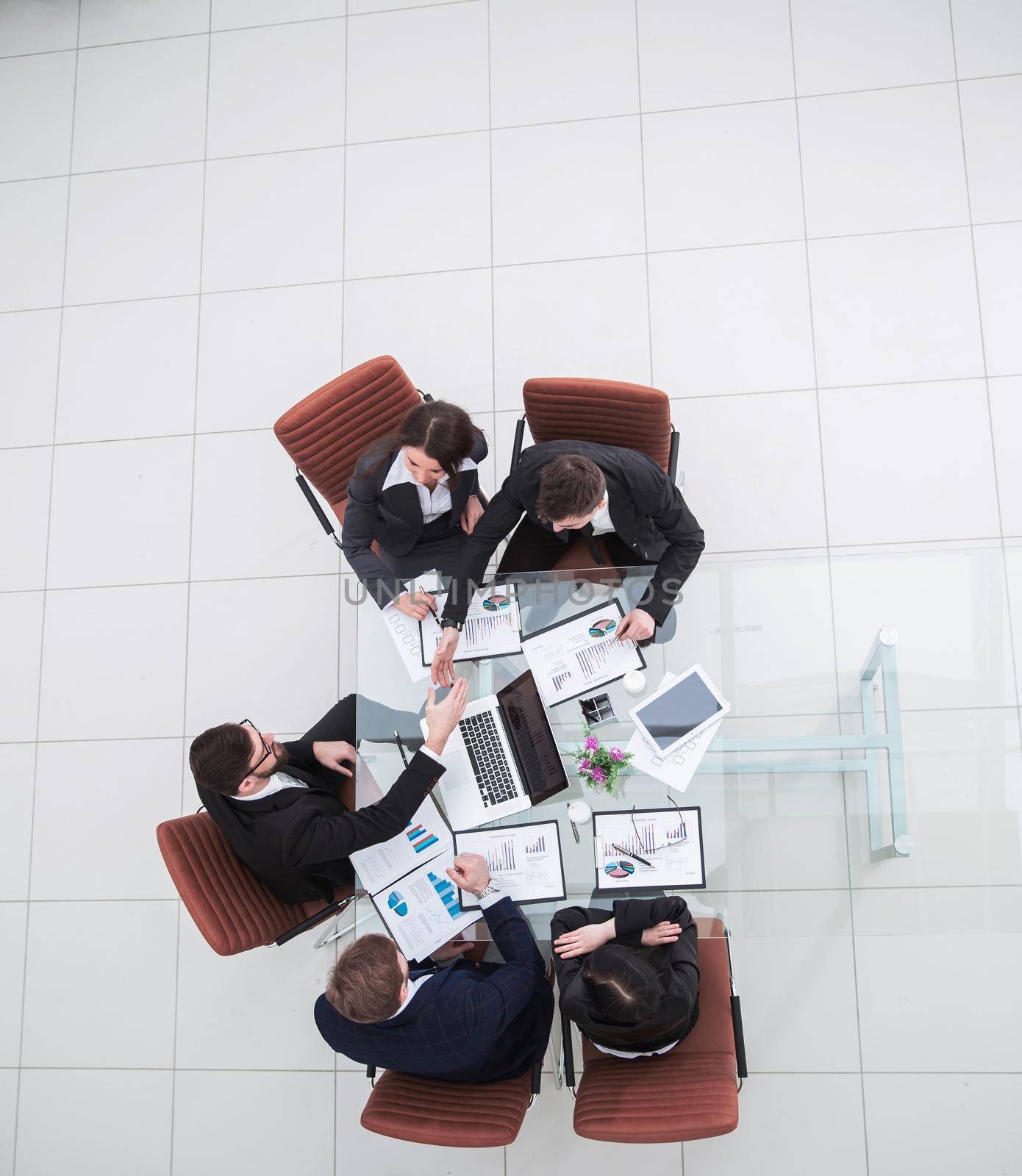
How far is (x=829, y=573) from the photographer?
2.42 m

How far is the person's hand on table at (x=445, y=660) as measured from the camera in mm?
2473

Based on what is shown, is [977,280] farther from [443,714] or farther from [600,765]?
[443,714]

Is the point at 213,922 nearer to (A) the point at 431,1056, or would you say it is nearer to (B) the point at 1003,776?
(A) the point at 431,1056

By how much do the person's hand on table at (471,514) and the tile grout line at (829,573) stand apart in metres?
1.12

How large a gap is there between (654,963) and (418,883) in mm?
683

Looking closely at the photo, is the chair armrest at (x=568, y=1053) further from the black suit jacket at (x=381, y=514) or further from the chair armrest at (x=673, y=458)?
the chair armrest at (x=673, y=458)

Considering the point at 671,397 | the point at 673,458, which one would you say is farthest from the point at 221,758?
the point at 671,397

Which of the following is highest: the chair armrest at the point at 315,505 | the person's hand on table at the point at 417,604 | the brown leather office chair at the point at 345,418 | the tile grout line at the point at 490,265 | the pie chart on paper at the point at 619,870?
the tile grout line at the point at 490,265

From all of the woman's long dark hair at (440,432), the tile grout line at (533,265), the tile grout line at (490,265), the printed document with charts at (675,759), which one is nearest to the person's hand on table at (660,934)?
the printed document with charts at (675,759)

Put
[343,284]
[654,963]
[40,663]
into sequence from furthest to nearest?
[343,284] → [40,663] → [654,963]

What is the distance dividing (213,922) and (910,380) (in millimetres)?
3195

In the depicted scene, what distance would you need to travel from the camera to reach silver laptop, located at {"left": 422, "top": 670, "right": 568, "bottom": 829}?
2.37m

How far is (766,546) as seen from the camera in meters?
3.33

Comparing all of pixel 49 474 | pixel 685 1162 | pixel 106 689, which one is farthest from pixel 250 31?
pixel 685 1162
